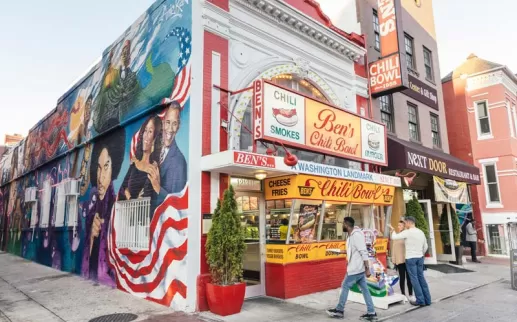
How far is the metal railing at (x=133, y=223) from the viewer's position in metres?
8.98

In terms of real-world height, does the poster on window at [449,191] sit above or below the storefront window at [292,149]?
below

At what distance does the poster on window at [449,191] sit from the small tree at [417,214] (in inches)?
68.2

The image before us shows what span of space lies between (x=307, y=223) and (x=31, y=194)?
14.5 m

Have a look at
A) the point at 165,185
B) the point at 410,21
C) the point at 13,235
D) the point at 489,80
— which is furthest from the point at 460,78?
the point at 13,235

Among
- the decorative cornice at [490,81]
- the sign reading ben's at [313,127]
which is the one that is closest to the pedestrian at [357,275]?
the sign reading ben's at [313,127]

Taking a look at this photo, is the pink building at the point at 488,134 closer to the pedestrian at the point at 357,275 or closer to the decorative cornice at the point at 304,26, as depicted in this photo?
the decorative cornice at the point at 304,26

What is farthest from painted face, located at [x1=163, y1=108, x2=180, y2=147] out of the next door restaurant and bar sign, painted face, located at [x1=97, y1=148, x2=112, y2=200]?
the next door restaurant and bar sign

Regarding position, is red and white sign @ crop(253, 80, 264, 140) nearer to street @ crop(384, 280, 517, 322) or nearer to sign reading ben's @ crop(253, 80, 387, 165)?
sign reading ben's @ crop(253, 80, 387, 165)

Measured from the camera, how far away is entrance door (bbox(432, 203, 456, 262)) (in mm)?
14719

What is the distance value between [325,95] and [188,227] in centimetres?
657

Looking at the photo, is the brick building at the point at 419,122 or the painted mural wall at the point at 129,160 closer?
the painted mural wall at the point at 129,160

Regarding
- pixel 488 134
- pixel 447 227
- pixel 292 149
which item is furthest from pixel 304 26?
pixel 488 134

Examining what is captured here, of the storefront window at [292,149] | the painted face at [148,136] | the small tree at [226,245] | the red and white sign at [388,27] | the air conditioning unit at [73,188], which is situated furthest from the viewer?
the air conditioning unit at [73,188]

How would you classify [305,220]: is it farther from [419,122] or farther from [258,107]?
[419,122]
